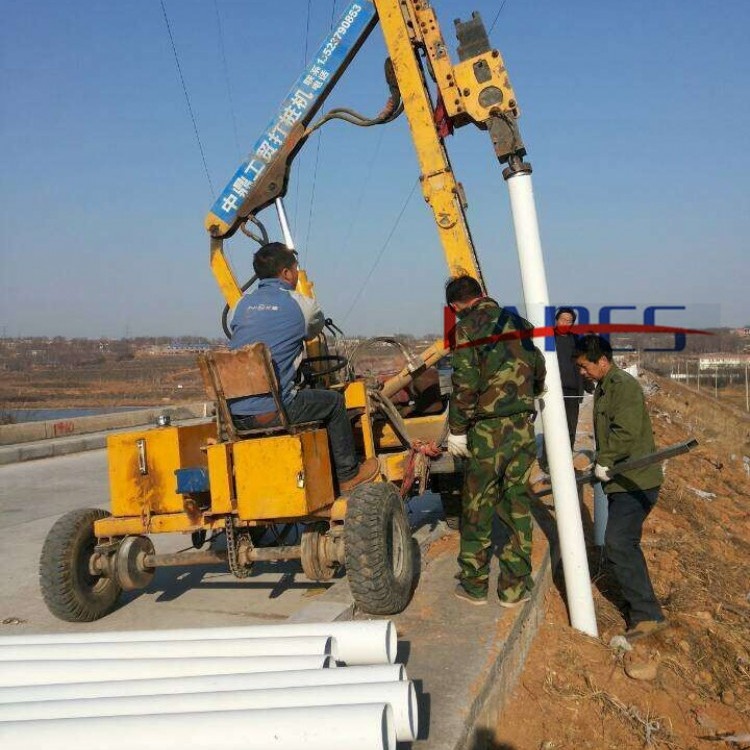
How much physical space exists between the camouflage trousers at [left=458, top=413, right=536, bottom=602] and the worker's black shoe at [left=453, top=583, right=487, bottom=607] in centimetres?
3

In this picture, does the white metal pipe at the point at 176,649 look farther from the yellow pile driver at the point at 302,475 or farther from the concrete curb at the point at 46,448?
the concrete curb at the point at 46,448

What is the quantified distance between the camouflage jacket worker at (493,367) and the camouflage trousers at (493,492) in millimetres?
111

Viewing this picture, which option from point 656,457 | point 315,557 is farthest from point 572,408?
point 315,557

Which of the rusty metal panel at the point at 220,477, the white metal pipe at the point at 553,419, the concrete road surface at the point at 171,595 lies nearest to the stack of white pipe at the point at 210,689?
the rusty metal panel at the point at 220,477

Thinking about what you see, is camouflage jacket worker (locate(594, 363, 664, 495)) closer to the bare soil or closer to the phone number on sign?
the phone number on sign

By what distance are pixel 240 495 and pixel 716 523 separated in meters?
6.86

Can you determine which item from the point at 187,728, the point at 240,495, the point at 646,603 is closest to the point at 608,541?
the point at 646,603

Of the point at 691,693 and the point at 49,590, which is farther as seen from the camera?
the point at 49,590

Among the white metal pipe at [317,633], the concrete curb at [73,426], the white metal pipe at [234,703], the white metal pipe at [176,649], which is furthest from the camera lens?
the concrete curb at [73,426]

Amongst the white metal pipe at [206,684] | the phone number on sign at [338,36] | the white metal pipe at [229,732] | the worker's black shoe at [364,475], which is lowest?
the worker's black shoe at [364,475]

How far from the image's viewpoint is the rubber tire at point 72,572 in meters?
4.68

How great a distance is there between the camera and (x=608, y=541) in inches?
185

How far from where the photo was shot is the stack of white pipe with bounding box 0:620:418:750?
236 centimetres

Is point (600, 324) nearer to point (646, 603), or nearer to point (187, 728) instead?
point (646, 603)
